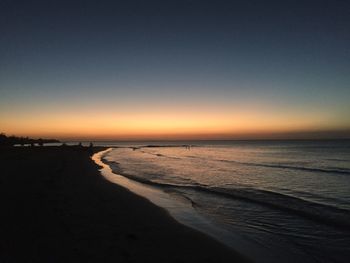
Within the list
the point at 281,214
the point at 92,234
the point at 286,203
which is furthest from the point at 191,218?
the point at 286,203

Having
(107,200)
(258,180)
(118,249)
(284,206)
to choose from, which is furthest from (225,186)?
(118,249)

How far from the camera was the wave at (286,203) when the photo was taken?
11773 millimetres

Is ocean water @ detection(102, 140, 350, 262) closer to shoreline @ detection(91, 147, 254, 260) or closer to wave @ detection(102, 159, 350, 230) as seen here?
wave @ detection(102, 159, 350, 230)

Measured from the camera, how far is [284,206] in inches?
547

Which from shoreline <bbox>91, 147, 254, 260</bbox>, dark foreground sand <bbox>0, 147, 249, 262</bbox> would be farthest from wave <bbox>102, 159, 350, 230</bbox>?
dark foreground sand <bbox>0, 147, 249, 262</bbox>

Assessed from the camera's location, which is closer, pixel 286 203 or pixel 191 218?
pixel 191 218

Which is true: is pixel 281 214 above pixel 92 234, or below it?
below

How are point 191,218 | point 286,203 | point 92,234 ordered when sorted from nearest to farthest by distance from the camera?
point 92,234 < point 191,218 < point 286,203

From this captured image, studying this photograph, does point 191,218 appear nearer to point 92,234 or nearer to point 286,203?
point 92,234

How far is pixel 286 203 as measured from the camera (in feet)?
47.9

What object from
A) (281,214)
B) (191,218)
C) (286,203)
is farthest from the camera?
(286,203)

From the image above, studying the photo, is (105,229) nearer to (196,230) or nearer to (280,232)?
(196,230)

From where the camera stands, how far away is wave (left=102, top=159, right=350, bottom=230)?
1177 centimetres

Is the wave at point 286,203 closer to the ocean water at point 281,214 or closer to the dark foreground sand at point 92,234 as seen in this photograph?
the ocean water at point 281,214
